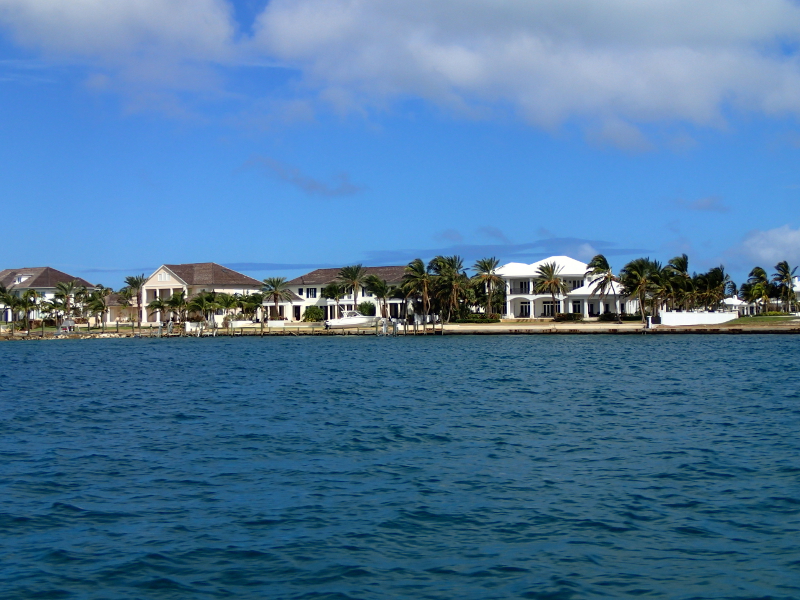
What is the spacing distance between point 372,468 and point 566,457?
14.6 ft

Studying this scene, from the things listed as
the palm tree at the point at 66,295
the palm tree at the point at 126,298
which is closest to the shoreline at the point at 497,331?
the palm tree at the point at 66,295

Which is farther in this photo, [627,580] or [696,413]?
[696,413]

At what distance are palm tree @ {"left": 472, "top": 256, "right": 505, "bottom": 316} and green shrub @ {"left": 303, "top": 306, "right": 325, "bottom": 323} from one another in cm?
2120

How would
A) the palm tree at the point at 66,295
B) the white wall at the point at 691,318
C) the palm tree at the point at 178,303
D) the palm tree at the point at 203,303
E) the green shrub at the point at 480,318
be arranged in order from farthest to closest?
the palm tree at the point at 66,295
the palm tree at the point at 178,303
the palm tree at the point at 203,303
the green shrub at the point at 480,318
the white wall at the point at 691,318

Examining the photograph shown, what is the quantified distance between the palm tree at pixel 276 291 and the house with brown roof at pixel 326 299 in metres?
3.49

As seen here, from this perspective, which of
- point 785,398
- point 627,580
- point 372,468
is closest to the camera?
point 627,580

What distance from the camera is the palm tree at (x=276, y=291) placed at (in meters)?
110

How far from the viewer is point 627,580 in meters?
11.0

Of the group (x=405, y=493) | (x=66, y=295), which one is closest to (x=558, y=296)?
(x=66, y=295)

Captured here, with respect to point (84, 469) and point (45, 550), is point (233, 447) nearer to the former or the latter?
point (84, 469)

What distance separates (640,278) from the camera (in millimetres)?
90000

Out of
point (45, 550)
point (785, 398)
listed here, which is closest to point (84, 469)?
point (45, 550)

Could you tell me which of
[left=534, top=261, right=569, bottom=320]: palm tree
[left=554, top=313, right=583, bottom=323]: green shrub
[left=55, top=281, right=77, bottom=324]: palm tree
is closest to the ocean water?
[left=554, top=313, right=583, bottom=323]: green shrub

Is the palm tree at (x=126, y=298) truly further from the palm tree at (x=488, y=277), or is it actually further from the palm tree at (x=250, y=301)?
the palm tree at (x=488, y=277)
